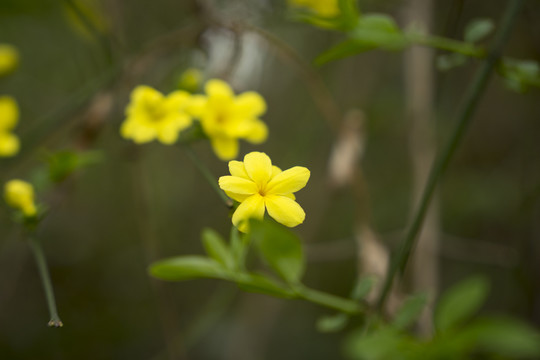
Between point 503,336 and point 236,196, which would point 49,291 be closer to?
point 236,196

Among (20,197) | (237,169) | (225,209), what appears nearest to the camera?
(237,169)

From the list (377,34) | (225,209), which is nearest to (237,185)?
(377,34)

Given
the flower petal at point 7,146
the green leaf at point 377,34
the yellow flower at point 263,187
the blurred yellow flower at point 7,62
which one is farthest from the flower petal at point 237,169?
the blurred yellow flower at point 7,62

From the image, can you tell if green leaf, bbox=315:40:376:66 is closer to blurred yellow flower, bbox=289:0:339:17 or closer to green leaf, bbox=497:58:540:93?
green leaf, bbox=497:58:540:93

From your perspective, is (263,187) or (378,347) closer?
(378,347)

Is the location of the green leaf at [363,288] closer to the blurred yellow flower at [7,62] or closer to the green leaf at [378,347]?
the green leaf at [378,347]
